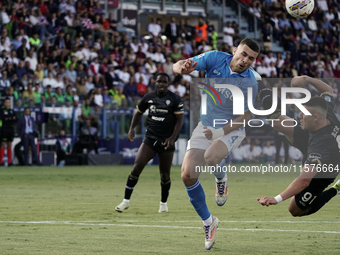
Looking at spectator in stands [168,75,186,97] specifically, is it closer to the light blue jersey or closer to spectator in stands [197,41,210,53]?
spectator in stands [197,41,210,53]

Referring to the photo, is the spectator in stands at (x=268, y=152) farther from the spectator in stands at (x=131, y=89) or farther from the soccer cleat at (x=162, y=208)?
the soccer cleat at (x=162, y=208)

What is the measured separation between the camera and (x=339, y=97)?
81.9 ft

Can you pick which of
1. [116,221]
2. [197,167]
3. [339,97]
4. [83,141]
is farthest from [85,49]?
[197,167]

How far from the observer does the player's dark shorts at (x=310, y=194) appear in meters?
7.60

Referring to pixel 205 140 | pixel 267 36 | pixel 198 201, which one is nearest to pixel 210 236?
pixel 198 201

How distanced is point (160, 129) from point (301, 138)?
12.8 feet

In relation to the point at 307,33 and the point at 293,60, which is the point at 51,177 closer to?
the point at 293,60

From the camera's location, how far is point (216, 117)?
8.14 metres

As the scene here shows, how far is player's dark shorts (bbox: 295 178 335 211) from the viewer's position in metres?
7.60

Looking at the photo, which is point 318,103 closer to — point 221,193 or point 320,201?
point 320,201

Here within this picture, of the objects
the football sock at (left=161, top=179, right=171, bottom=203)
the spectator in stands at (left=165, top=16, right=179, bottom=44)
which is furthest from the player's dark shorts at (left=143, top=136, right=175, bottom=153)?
the spectator in stands at (left=165, top=16, right=179, bottom=44)

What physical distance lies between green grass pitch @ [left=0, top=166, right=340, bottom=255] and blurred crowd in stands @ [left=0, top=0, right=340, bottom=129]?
265 inches

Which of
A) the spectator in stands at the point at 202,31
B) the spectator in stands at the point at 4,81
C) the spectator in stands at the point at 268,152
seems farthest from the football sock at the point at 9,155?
the spectator in stands at the point at 202,31

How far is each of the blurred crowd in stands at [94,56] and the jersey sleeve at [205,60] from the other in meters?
14.2
